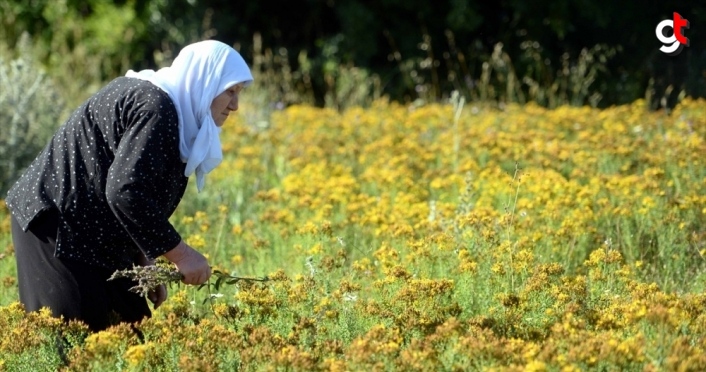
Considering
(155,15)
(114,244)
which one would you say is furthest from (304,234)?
(155,15)

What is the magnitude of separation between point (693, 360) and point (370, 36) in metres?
9.53

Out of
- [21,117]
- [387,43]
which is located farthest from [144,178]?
[387,43]

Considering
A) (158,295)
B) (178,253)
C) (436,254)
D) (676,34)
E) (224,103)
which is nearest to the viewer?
(178,253)

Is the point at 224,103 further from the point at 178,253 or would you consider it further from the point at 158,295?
the point at 158,295

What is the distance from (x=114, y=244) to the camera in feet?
13.2

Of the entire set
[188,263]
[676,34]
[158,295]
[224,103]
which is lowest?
[158,295]

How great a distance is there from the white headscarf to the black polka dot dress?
0.07 meters

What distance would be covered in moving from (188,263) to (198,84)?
2.06 ft

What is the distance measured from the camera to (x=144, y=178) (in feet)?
12.0

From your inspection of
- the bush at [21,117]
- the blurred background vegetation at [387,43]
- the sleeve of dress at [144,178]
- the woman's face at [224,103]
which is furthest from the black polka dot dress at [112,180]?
the blurred background vegetation at [387,43]

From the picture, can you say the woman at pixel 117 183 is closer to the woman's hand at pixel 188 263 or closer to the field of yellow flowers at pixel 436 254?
the woman's hand at pixel 188 263

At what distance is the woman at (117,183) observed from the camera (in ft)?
12.1

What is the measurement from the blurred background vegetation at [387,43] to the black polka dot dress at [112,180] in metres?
6.27

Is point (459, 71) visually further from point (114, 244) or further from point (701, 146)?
point (114, 244)
